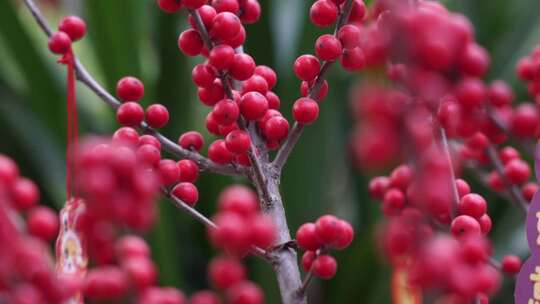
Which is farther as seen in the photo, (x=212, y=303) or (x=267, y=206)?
(x=267, y=206)

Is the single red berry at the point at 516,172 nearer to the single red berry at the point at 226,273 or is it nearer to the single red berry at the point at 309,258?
the single red berry at the point at 309,258

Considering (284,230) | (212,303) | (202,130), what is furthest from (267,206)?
(202,130)

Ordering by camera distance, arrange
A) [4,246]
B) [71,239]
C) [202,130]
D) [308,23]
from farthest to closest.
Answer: [202,130], [308,23], [71,239], [4,246]

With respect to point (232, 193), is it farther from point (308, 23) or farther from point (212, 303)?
point (308, 23)

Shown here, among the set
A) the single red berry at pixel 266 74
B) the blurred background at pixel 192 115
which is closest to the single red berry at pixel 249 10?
the single red berry at pixel 266 74

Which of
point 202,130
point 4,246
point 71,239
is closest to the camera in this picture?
point 4,246

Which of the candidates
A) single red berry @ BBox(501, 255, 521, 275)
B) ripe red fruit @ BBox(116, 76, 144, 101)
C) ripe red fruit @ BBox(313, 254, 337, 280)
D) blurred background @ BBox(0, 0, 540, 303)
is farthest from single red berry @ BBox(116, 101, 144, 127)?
blurred background @ BBox(0, 0, 540, 303)
